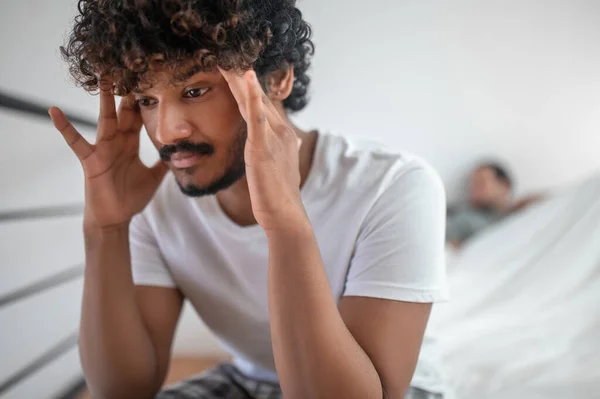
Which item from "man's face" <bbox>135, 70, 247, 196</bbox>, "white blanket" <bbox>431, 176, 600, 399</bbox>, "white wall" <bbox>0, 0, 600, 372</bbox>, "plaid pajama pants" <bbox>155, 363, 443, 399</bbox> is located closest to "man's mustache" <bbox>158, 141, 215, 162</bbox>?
"man's face" <bbox>135, 70, 247, 196</bbox>

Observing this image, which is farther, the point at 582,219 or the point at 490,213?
the point at 490,213

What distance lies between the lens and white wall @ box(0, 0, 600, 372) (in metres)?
2.14

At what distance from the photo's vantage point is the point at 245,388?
906 mm

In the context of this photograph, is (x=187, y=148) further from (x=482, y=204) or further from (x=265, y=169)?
(x=482, y=204)

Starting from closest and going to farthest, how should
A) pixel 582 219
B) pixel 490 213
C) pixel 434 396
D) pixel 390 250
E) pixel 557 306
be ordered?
pixel 390 250 < pixel 434 396 < pixel 557 306 < pixel 582 219 < pixel 490 213

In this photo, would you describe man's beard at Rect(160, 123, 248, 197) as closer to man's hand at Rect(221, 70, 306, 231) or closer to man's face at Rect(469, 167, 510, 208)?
man's hand at Rect(221, 70, 306, 231)

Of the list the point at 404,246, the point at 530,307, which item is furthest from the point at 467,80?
the point at 404,246

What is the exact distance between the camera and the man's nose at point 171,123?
668 millimetres

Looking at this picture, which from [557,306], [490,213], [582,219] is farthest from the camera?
[490,213]

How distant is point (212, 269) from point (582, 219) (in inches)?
50.6

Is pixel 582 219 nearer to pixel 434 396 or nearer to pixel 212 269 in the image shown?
pixel 434 396

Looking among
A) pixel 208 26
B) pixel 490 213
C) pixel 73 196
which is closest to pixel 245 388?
pixel 208 26

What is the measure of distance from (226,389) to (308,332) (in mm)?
377

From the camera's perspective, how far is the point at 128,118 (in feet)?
2.62
